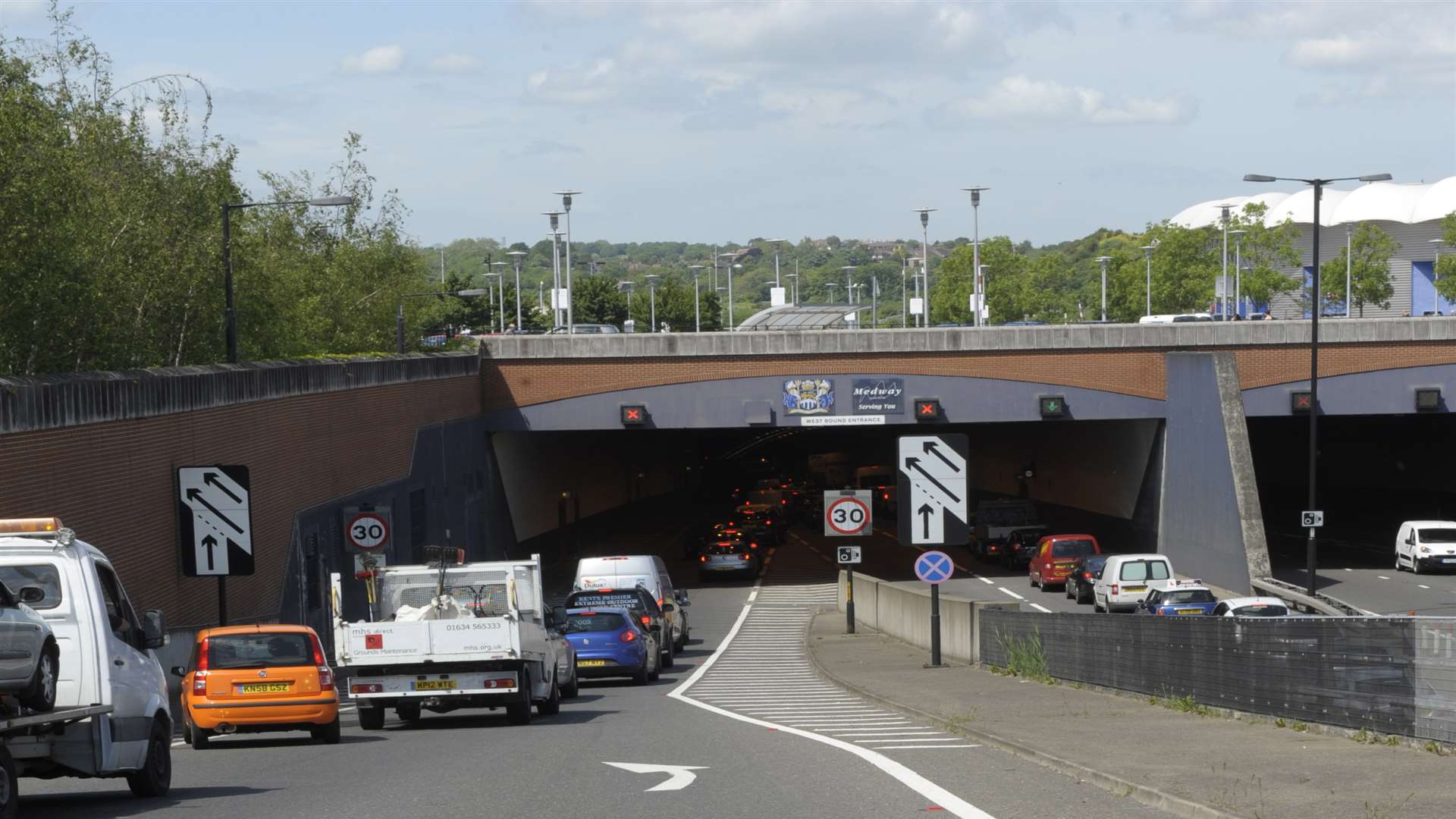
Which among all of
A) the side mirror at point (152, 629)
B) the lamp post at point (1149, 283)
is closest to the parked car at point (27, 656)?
the side mirror at point (152, 629)

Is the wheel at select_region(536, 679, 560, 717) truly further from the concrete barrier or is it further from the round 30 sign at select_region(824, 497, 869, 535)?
the round 30 sign at select_region(824, 497, 869, 535)

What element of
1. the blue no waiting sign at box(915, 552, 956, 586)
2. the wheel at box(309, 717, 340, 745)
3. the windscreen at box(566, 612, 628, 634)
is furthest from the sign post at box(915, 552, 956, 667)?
the wheel at box(309, 717, 340, 745)

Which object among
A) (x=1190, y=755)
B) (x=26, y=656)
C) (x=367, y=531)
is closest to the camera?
(x=26, y=656)

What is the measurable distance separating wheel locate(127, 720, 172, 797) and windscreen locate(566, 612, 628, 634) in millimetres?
15231

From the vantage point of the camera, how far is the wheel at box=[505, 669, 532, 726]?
2023 cm

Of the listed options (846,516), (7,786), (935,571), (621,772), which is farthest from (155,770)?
(846,516)

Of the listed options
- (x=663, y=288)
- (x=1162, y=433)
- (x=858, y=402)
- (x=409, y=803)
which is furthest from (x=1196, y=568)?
(x=663, y=288)

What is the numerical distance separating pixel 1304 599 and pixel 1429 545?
1406 cm

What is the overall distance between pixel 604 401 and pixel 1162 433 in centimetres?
1794

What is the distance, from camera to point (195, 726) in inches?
718

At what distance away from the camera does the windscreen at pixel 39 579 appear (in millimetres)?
11703

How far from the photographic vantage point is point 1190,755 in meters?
13.5

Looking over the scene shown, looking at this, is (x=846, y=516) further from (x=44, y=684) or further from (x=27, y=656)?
(x=27, y=656)

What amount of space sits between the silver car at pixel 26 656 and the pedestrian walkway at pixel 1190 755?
757 centimetres
